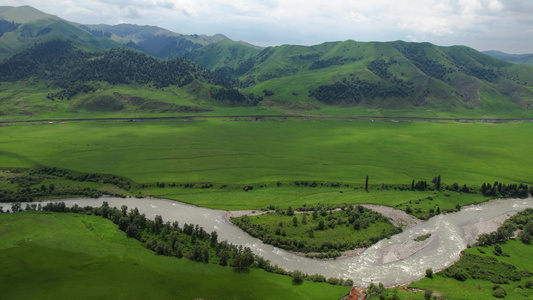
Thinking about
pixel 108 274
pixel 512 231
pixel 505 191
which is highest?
pixel 505 191

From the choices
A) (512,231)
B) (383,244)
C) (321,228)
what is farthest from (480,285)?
(321,228)

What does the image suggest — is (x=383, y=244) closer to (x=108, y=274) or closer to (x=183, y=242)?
(x=183, y=242)

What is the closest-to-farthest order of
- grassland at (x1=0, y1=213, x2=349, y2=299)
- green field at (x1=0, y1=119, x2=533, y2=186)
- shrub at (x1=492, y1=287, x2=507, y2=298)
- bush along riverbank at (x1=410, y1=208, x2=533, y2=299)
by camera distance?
shrub at (x1=492, y1=287, x2=507, y2=298), grassland at (x1=0, y1=213, x2=349, y2=299), bush along riverbank at (x1=410, y1=208, x2=533, y2=299), green field at (x1=0, y1=119, x2=533, y2=186)

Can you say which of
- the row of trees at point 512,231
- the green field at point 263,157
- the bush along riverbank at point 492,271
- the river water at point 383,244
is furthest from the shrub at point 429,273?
the green field at point 263,157

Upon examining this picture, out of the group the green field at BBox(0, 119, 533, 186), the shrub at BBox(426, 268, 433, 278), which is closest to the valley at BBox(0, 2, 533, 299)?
the shrub at BBox(426, 268, 433, 278)

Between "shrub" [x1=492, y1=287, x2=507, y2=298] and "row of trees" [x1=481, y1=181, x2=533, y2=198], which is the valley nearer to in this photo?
"shrub" [x1=492, y1=287, x2=507, y2=298]

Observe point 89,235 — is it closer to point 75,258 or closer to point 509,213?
point 75,258

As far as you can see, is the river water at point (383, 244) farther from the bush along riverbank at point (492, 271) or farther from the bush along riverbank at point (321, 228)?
the bush along riverbank at point (492, 271)
